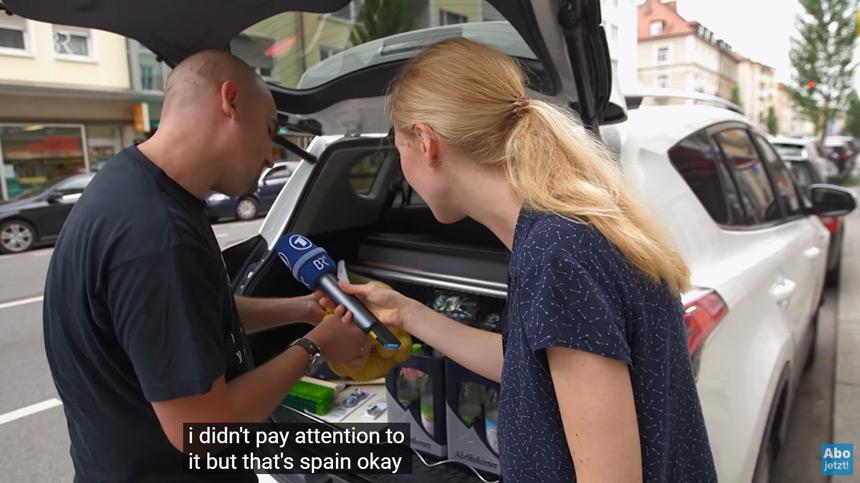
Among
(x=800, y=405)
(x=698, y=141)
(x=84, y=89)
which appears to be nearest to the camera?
(x=698, y=141)

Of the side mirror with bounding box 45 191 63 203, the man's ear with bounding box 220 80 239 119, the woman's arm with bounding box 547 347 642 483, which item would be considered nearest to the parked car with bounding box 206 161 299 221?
the side mirror with bounding box 45 191 63 203

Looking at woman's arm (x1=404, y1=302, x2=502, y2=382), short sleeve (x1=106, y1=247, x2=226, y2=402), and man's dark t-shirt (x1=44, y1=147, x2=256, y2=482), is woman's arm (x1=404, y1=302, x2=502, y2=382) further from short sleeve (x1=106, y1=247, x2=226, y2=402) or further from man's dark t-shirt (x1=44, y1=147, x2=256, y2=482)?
short sleeve (x1=106, y1=247, x2=226, y2=402)

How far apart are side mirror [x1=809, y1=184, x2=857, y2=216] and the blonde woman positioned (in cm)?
283

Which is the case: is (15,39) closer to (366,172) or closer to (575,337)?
(366,172)

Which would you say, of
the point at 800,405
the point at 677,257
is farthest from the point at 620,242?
the point at 800,405

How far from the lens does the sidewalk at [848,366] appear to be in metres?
3.57

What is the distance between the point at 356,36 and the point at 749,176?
2.06 meters

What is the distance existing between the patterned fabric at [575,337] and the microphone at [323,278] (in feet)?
1.63

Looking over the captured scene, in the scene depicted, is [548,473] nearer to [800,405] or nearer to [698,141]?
[698,141]

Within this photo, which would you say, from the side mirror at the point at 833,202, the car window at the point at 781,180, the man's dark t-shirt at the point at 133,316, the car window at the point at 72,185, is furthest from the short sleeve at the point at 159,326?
the car window at the point at 72,185

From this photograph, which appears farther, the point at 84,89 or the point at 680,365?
the point at 84,89

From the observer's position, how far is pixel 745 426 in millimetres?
1927

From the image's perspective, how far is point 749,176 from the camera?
115 inches

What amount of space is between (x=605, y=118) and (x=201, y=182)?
1.20 m
